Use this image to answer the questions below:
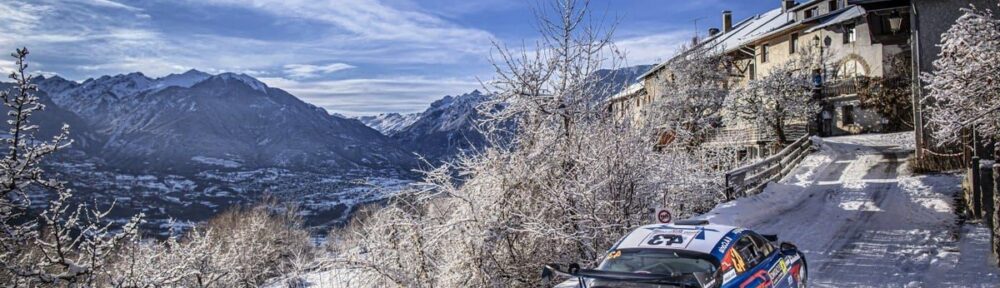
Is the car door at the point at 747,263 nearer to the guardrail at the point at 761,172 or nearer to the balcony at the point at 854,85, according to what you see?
the guardrail at the point at 761,172

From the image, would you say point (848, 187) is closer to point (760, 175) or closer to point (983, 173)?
point (760, 175)

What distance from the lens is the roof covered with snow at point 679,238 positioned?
21.5ft

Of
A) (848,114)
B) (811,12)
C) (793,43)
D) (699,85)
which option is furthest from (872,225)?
(811,12)

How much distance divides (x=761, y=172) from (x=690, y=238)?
15840 mm

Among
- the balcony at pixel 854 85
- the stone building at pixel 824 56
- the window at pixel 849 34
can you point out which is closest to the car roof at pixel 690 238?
the stone building at pixel 824 56

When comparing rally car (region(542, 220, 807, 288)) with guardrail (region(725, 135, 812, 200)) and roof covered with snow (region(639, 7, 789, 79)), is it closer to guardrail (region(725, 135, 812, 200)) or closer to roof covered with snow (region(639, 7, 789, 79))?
guardrail (region(725, 135, 812, 200))

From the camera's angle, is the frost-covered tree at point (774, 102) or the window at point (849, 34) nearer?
the frost-covered tree at point (774, 102)

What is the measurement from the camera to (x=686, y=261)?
642cm

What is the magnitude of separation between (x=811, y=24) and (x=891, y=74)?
868 centimetres

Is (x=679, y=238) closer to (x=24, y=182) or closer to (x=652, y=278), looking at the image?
(x=652, y=278)

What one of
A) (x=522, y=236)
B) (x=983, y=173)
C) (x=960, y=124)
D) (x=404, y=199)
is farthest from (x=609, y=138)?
(x=960, y=124)

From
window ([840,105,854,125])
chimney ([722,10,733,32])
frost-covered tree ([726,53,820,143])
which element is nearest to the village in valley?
frost-covered tree ([726,53,820,143])

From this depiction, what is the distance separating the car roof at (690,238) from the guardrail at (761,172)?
33.7 feet

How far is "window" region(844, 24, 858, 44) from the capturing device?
41719 millimetres
